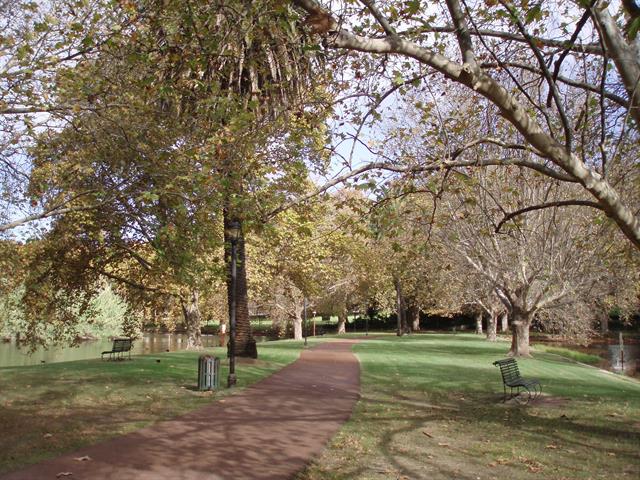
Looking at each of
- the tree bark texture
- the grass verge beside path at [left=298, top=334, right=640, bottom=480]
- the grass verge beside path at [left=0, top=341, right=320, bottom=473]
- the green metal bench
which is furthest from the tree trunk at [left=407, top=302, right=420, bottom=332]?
the tree bark texture

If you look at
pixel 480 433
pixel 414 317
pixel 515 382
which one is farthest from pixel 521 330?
pixel 414 317

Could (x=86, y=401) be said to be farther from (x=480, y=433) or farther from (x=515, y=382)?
(x=515, y=382)

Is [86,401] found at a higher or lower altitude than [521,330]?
lower

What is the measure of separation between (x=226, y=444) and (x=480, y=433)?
425cm

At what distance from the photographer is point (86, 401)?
1130 centimetres

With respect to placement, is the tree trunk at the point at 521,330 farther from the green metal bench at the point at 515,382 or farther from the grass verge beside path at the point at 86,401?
the grass verge beside path at the point at 86,401

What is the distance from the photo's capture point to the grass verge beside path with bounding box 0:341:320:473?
8.12m

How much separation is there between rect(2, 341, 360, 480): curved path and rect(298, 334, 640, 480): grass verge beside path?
0.48 meters

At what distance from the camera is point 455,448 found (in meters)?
8.35

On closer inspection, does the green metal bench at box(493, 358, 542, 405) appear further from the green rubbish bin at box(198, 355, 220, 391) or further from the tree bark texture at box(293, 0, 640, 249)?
the tree bark texture at box(293, 0, 640, 249)

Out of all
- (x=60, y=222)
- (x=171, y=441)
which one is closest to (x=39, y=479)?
(x=171, y=441)

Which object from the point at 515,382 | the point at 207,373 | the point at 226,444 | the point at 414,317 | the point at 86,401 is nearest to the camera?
the point at 226,444

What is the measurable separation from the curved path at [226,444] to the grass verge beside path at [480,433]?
481 mm

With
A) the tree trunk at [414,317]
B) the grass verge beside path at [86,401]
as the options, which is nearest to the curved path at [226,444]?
the grass verge beside path at [86,401]
